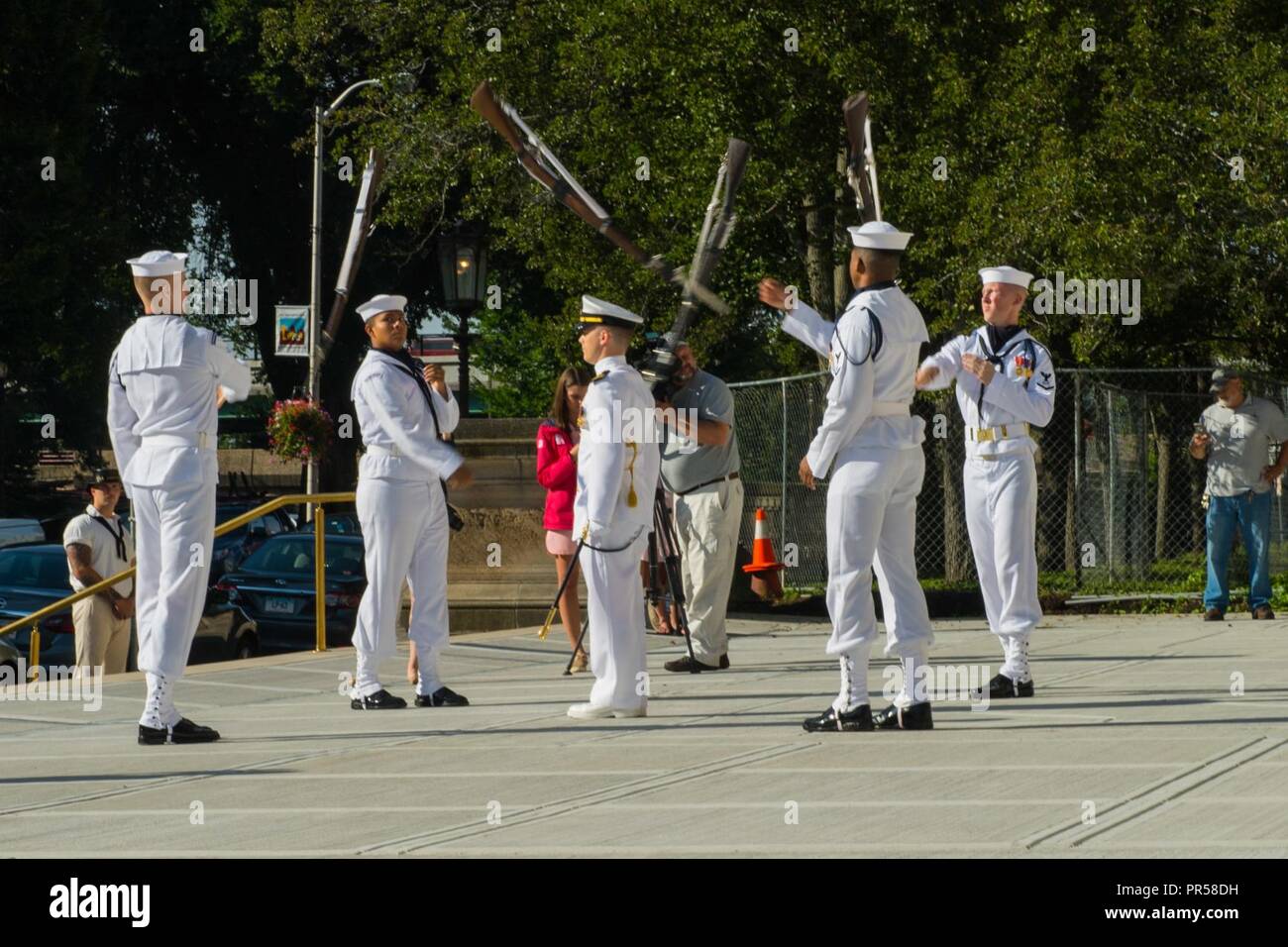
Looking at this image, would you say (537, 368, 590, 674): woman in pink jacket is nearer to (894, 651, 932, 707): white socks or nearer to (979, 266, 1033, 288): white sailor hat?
(979, 266, 1033, 288): white sailor hat

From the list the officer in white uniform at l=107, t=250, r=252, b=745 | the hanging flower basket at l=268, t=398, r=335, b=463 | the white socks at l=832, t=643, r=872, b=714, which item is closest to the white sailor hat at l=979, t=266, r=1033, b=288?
the white socks at l=832, t=643, r=872, b=714

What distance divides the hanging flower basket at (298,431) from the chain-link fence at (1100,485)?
24.0ft

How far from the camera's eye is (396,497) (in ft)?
34.3

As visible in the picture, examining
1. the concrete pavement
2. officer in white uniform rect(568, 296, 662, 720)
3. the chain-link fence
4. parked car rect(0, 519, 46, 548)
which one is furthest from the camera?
parked car rect(0, 519, 46, 548)

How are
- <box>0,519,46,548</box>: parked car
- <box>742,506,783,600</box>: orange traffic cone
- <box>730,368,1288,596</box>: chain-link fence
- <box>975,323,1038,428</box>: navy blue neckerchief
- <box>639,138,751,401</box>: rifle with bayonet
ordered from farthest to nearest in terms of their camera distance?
<box>0,519,46,548</box>: parked car < <box>730,368,1288,596</box>: chain-link fence < <box>742,506,783,600</box>: orange traffic cone < <box>639,138,751,401</box>: rifle with bayonet < <box>975,323,1038,428</box>: navy blue neckerchief

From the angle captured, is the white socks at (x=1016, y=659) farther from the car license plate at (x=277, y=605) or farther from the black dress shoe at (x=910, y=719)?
the car license plate at (x=277, y=605)

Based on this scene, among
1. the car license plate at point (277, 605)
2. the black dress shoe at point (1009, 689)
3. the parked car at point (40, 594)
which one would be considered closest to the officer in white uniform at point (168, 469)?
the black dress shoe at point (1009, 689)

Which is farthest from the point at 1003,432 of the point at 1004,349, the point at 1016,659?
the point at 1016,659

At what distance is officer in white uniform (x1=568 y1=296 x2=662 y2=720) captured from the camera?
9.49m

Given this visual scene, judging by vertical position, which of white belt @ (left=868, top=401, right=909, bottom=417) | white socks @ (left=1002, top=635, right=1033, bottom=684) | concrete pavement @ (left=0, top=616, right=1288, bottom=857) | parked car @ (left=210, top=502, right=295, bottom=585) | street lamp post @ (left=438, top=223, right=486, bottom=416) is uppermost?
street lamp post @ (left=438, top=223, right=486, bottom=416)

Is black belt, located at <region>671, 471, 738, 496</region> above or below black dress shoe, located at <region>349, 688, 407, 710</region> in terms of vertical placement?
above

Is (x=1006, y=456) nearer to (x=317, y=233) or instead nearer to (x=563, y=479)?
(x=563, y=479)

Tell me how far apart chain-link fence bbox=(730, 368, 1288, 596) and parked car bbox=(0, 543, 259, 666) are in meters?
4.93

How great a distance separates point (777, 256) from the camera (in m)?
26.7
